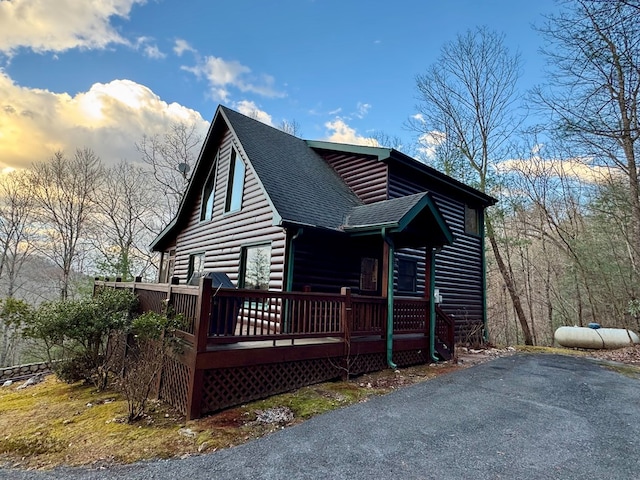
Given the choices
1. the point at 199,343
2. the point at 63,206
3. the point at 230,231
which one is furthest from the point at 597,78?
the point at 63,206

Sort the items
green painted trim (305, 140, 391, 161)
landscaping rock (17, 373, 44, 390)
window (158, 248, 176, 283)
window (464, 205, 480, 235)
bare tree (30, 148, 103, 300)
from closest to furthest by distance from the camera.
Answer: landscaping rock (17, 373, 44, 390), green painted trim (305, 140, 391, 161), window (464, 205, 480, 235), window (158, 248, 176, 283), bare tree (30, 148, 103, 300)

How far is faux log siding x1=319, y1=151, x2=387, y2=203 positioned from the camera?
9453mm

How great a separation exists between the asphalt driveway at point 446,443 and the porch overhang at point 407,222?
300 cm

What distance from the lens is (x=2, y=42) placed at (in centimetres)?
948

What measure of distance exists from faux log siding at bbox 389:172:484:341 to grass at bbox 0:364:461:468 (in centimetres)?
543

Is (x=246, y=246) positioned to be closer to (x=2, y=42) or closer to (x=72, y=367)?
(x=72, y=367)

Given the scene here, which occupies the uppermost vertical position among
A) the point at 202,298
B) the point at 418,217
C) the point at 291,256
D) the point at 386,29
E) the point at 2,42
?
the point at 386,29

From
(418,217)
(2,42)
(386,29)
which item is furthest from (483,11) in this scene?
(2,42)

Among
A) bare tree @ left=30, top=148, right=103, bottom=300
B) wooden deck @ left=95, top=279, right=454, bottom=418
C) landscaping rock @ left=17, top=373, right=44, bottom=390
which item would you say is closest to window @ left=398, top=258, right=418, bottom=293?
wooden deck @ left=95, top=279, right=454, bottom=418

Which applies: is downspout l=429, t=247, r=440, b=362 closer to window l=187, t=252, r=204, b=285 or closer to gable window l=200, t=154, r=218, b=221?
window l=187, t=252, r=204, b=285

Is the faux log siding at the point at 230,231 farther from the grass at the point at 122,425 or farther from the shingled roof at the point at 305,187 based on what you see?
the grass at the point at 122,425

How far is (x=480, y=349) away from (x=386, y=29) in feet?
39.9

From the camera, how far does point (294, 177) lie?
8930mm

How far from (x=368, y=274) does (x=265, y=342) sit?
372 cm
